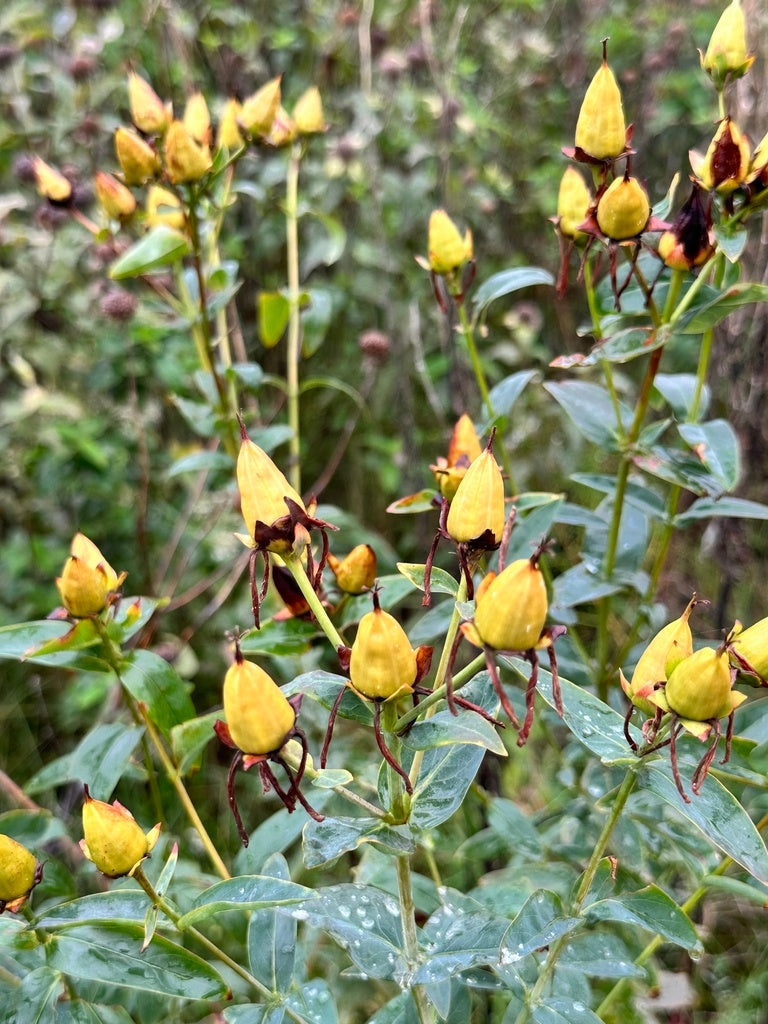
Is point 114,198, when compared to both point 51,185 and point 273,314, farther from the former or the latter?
point 273,314

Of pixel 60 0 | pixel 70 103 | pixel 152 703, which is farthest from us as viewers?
pixel 60 0

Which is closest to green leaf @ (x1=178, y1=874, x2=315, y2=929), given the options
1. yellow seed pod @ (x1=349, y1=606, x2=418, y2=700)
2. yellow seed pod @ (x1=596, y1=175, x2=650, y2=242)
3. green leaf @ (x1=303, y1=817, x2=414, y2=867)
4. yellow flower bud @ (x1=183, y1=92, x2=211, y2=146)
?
green leaf @ (x1=303, y1=817, x2=414, y2=867)

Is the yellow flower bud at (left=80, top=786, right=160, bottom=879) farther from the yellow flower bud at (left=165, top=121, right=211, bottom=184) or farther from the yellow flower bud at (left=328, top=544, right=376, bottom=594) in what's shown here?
the yellow flower bud at (left=165, top=121, right=211, bottom=184)

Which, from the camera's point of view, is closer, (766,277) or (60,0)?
(766,277)

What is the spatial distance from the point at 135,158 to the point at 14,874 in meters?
0.69

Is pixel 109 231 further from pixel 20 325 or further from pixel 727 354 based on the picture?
pixel 727 354

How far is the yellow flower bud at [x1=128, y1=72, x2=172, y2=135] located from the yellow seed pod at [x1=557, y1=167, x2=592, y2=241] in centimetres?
45

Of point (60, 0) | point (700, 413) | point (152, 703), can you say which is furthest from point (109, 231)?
point (60, 0)

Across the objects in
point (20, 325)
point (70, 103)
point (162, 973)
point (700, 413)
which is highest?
point (70, 103)

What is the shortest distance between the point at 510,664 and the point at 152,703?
37 cm

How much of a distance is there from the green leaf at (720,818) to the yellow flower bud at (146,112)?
82 cm

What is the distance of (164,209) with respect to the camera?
1049 mm

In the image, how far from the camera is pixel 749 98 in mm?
1379

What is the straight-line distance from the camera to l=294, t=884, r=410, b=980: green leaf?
569 millimetres
